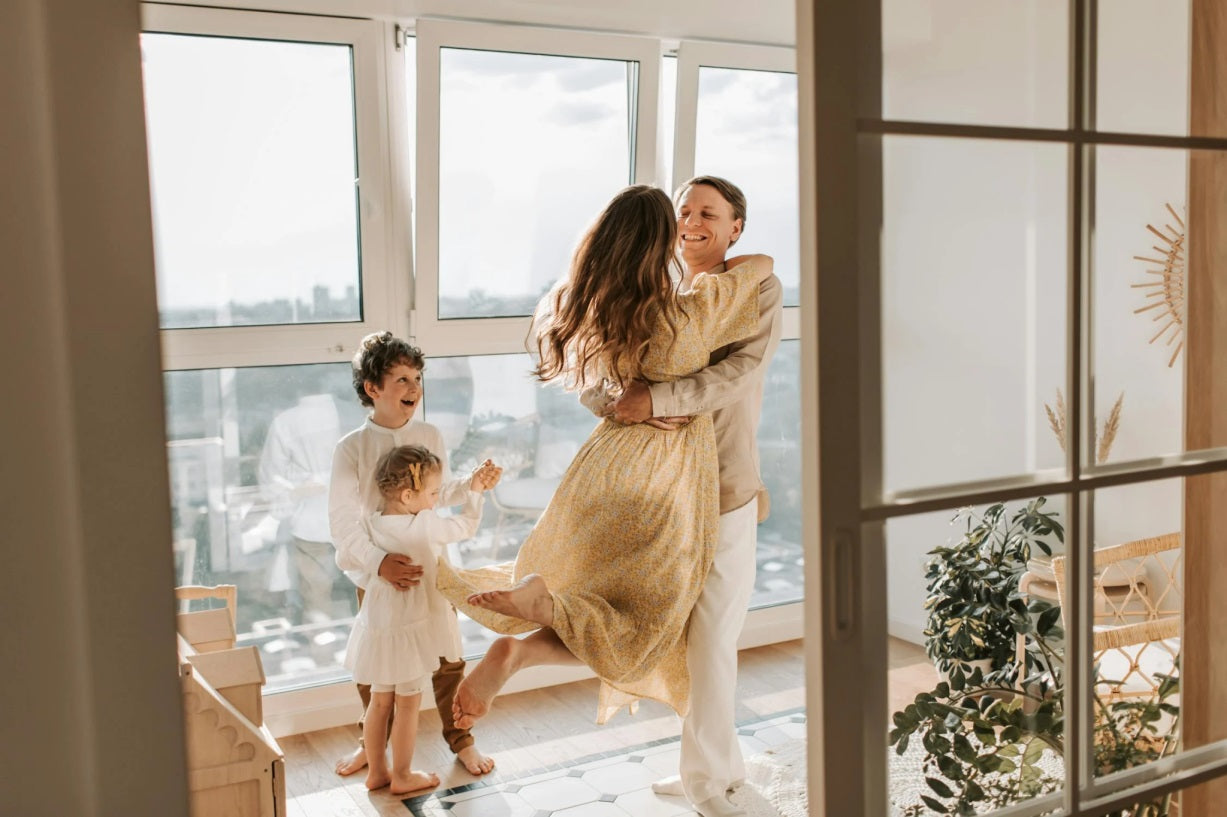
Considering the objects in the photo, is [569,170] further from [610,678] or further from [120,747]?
[120,747]

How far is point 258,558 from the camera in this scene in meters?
3.73

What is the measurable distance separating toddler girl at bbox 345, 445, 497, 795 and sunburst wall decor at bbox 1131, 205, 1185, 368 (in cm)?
194

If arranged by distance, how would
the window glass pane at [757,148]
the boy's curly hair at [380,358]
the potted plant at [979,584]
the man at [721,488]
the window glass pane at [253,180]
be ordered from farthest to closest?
the window glass pane at [757,148] < the window glass pane at [253,180] < the boy's curly hair at [380,358] < the man at [721,488] < the potted plant at [979,584]

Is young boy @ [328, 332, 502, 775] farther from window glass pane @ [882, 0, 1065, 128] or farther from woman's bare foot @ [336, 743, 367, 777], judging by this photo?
window glass pane @ [882, 0, 1065, 128]

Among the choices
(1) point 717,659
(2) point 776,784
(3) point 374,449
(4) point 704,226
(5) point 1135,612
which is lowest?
(2) point 776,784

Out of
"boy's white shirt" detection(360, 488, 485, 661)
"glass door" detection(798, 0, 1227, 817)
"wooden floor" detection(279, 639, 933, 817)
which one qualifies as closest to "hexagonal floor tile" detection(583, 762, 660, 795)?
"wooden floor" detection(279, 639, 933, 817)

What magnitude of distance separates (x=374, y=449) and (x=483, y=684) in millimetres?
920

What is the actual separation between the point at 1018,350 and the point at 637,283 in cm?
134

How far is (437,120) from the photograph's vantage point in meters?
3.72

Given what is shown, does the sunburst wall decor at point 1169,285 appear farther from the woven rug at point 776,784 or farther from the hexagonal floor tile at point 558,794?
the hexagonal floor tile at point 558,794

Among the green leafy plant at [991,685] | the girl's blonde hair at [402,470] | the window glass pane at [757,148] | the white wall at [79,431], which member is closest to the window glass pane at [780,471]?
the window glass pane at [757,148]

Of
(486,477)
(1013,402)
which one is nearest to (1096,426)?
(1013,402)

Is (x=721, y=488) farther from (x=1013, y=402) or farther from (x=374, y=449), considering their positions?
(x=1013, y=402)

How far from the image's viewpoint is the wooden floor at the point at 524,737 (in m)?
3.22
